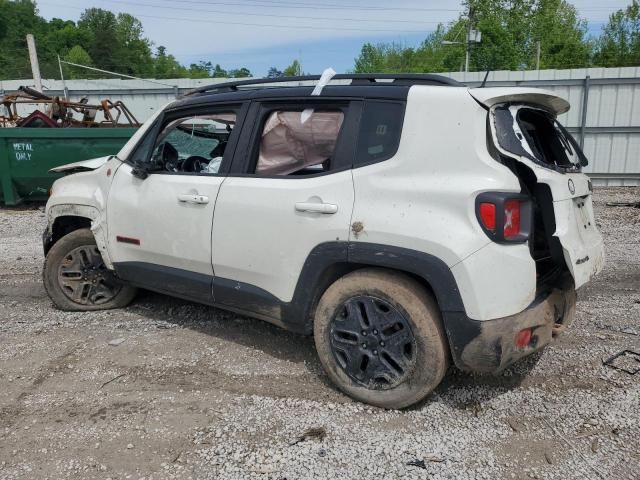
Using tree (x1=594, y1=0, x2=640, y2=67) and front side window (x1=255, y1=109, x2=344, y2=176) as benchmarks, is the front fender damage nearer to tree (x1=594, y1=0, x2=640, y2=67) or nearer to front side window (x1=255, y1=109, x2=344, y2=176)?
front side window (x1=255, y1=109, x2=344, y2=176)

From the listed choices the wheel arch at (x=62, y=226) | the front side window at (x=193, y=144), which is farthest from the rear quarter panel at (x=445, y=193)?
the wheel arch at (x=62, y=226)

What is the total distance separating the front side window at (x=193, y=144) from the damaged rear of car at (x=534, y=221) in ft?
6.20

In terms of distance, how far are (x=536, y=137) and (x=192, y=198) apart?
224 centimetres

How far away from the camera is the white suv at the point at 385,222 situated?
101 inches

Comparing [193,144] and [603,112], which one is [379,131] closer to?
[193,144]

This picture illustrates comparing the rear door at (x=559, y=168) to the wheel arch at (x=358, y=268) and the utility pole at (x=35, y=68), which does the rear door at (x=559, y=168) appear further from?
the utility pole at (x=35, y=68)

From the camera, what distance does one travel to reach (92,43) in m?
81.2

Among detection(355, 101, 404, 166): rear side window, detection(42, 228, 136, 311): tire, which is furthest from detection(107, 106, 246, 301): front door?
detection(355, 101, 404, 166): rear side window

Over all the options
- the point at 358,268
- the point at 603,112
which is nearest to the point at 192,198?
the point at 358,268

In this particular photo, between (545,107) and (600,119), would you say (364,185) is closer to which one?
(545,107)

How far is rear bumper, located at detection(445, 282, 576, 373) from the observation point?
2.56 meters

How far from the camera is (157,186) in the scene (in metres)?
3.71

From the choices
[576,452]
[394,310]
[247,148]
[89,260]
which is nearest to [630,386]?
[576,452]

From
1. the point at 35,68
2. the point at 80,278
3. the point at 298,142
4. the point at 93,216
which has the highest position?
the point at 35,68
